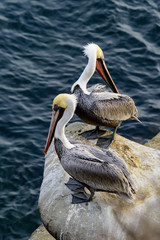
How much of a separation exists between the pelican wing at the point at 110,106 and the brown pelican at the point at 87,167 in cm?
101

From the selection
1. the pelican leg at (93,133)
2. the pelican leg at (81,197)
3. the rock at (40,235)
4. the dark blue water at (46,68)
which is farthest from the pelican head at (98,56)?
the rock at (40,235)

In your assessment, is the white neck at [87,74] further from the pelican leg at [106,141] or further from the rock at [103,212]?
the rock at [103,212]

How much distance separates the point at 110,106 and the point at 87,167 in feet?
5.46

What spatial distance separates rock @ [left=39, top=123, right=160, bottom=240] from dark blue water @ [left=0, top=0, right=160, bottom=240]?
149 cm

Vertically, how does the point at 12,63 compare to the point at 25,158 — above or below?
above

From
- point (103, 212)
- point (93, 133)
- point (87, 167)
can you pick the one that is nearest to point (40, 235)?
point (103, 212)

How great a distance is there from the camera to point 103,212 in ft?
18.7

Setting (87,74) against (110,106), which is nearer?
(110,106)

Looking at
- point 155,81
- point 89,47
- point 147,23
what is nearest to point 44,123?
point 89,47

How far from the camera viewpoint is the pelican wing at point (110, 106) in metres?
7.00

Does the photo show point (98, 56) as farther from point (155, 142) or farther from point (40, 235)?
point (40, 235)

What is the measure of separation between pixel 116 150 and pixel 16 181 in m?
2.25

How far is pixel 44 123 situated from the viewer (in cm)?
920

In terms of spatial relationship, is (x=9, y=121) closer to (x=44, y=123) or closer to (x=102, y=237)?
(x=44, y=123)
